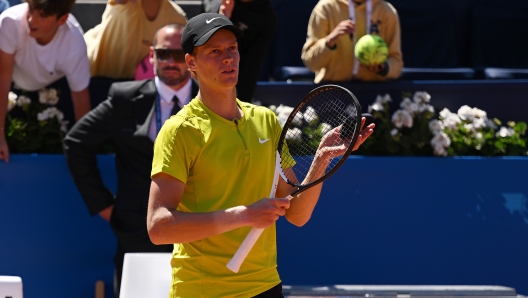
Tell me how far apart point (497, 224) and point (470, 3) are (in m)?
2.94

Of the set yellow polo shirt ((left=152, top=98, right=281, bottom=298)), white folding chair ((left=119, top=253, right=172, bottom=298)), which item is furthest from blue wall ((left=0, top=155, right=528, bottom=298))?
yellow polo shirt ((left=152, top=98, right=281, bottom=298))

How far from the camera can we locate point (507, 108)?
5754 mm

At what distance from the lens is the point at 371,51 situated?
5559 millimetres

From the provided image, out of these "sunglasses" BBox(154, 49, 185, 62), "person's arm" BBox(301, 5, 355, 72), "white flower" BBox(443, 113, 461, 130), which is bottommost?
"white flower" BBox(443, 113, 461, 130)

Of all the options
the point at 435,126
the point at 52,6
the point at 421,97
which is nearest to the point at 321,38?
the point at 421,97

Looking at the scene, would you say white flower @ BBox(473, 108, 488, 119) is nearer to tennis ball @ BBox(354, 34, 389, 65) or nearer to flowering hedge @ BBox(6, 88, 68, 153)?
tennis ball @ BBox(354, 34, 389, 65)

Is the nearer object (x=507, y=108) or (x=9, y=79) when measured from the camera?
(x=9, y=79)

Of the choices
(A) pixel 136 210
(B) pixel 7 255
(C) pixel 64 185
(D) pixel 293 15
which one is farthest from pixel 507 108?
(B) pixel 7 255

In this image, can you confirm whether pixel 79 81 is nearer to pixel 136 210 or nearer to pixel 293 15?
pixel 136 210

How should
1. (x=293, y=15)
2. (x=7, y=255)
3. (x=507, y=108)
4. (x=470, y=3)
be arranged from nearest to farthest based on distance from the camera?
(x=7, y=255) < (x=507, y=108) < (x=293, y=15) < (x=470, y=3)

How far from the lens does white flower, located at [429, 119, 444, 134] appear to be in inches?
213

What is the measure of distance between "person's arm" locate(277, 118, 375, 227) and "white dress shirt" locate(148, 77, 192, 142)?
5.91 feet

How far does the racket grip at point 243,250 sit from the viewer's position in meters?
2.79

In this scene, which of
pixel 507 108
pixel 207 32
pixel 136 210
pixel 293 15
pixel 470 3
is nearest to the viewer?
pixel 207 32
